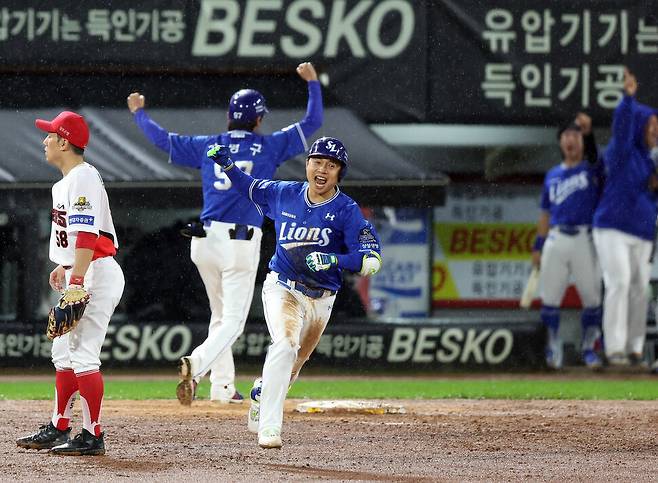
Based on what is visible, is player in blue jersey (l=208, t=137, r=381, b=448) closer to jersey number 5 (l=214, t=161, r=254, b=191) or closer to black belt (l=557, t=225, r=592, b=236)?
jersey number 5 (l=214, t=161, r=254, b=191)

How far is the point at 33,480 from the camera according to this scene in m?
6.41

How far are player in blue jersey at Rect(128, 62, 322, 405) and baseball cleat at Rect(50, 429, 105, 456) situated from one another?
8.31 ft

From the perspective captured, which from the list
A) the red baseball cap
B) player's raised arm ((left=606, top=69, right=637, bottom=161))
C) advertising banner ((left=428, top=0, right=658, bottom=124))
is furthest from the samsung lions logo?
advertising banner ((left=428, top=0, right=658, bottom=124))

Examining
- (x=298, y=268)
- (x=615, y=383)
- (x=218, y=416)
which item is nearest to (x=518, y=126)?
(x=615, y=383)

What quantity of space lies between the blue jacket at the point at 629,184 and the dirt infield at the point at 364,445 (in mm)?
3468

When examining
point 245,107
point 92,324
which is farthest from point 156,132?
point 92,324

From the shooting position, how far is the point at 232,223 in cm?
1018

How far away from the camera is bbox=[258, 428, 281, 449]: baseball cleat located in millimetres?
7348

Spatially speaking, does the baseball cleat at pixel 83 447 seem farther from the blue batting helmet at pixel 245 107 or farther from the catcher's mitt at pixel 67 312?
the blue batting helmet at pixel 245 107

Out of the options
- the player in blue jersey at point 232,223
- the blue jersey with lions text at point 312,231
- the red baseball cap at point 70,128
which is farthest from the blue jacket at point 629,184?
the red baseball cap at point 70,128

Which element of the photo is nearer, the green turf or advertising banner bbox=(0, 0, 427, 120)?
the green turf

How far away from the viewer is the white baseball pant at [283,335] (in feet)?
24.2

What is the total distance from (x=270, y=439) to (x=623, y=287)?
24.1 ft

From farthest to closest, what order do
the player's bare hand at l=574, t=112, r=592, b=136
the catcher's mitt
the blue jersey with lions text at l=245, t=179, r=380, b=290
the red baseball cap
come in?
the player's bare hand at l=574, t=112, r=592, b=136 < the blue jersey with lions text at l=245, t=179, r=380, b=290 < the red baseball cap < the catcher's mitt
